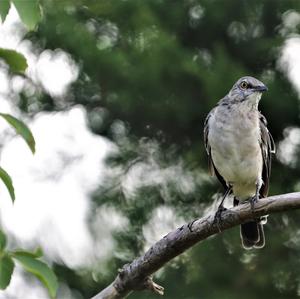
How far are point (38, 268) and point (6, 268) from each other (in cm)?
10

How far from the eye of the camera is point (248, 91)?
600 cm

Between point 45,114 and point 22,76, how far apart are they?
1.50ft

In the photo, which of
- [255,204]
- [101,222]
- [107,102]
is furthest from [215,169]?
[107,102]

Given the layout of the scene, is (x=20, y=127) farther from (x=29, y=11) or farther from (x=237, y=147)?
(x=237, y=147)

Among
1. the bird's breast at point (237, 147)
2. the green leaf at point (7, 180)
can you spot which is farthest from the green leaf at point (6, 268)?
the bird's breast at point (237, 147)

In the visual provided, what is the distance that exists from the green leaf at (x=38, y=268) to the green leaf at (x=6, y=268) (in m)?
0.02

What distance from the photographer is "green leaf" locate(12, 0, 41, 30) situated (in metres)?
2.51

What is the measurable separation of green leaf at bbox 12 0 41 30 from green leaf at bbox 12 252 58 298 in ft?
2.00

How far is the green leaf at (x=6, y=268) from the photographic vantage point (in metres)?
2.53

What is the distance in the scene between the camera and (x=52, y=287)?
265 centimetres

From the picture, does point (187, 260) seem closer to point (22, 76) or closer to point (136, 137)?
point (136, 137)

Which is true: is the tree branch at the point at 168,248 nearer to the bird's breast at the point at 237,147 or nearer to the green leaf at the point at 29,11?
the bird's breast at the point at 237,147

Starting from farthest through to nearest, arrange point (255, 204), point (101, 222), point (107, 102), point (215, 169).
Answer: point (107, 102), point (101, 222), point (215, 169), point (255, 204)

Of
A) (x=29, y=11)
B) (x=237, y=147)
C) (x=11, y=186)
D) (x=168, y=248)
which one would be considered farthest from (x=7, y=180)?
(x=237, y=147)
